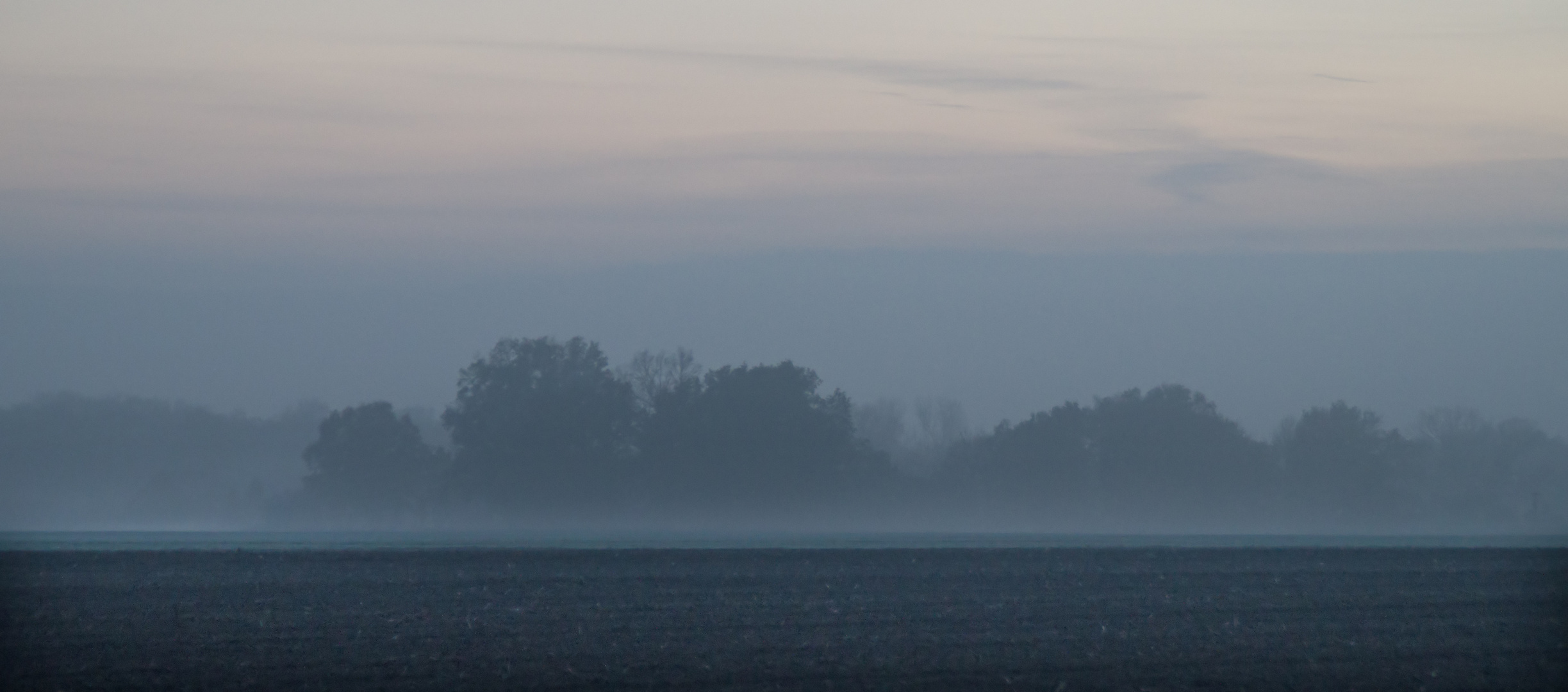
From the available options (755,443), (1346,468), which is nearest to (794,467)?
(755,443)

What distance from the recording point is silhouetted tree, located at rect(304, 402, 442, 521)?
6494cm

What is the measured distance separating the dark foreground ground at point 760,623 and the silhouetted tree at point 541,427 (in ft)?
121

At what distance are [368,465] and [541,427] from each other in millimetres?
8203

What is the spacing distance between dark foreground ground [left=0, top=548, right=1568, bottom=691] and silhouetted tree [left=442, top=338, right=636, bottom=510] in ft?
121

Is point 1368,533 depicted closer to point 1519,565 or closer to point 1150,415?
point 1150,415

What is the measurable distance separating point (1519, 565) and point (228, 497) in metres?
61.7

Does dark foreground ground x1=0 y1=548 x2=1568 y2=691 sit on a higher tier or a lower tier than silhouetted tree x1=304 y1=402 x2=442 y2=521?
lower

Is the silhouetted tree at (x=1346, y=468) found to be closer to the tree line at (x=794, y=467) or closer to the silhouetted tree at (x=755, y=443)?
the tree line at (x=794, y=467)

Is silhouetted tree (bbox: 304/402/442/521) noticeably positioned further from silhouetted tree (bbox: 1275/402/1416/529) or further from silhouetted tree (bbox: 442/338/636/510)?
silhouetted tree (bbox: 1275/402/1416/529)

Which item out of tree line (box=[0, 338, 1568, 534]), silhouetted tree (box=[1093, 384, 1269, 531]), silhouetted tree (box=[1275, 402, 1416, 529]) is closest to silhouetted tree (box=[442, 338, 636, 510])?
tree line (box=[0, 338, 1568, 534])

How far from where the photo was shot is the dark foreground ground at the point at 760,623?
14.8m

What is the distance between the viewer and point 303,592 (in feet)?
70.1

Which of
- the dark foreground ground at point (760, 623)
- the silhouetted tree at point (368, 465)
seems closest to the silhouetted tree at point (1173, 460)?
the silhouetted tree at point (368, 465)

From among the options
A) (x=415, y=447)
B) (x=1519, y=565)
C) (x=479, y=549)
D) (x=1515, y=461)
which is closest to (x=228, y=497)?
(x=415, y=447)
